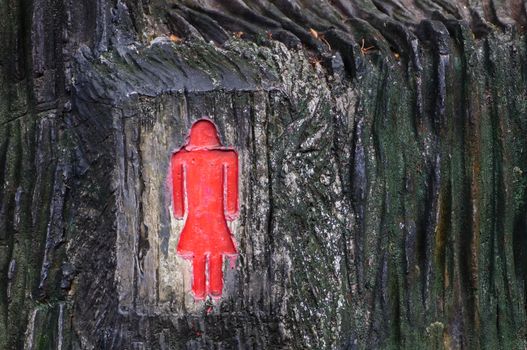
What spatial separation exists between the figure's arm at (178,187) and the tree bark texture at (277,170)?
0.03 metres

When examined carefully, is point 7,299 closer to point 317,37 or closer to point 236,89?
point 236,89

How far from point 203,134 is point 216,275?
1.55ft

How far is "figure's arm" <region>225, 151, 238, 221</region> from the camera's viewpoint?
273 centimetres

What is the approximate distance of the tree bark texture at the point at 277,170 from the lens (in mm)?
2689

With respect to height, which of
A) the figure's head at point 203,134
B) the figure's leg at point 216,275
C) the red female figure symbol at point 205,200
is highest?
the figure's head at point 203,134

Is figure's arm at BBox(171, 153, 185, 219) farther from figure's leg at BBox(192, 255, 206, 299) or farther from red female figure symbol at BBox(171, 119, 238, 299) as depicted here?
figure's leg at BBox(192, 255, 206, 299)

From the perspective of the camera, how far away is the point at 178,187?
8.88 ft

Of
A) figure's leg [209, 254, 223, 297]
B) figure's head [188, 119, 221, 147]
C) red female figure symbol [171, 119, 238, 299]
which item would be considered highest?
figure's head [188, 119, 221, 147]

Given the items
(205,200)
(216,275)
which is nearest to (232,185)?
(205,200)

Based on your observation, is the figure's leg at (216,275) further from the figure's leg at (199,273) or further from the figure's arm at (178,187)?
the figure's arm at (178,187)

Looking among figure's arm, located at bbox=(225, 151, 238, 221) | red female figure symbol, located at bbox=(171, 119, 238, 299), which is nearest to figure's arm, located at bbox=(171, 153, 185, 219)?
red female figure symbol, located at bbox=(171, 119, 238, 299)

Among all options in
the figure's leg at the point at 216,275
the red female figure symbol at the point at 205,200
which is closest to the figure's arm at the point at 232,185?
the red female figure symbol at the point at 205,200

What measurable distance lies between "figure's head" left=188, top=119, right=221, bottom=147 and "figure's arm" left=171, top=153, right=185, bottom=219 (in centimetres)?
7

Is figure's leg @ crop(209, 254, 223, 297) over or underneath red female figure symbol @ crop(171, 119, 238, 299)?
underneath
